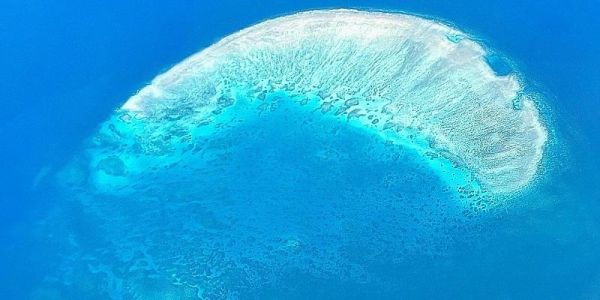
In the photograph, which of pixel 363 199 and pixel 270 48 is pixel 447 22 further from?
pixel 363 199

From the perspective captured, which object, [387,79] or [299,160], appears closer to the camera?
[299,160]

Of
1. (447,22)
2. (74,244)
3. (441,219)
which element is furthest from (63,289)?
(447,22)

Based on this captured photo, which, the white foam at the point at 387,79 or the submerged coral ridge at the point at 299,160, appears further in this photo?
the white foam at the point at 387,79

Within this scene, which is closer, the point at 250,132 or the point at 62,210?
the point at 62,210

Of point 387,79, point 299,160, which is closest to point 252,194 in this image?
point 299,160

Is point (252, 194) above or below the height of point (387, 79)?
below

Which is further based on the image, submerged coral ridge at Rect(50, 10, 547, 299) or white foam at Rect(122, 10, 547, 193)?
white foam at Rect(122, 10, 547, 193)

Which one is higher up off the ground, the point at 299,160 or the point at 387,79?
the point at 387,79

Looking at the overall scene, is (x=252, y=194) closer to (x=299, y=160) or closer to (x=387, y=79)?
(x=299, y=160)
